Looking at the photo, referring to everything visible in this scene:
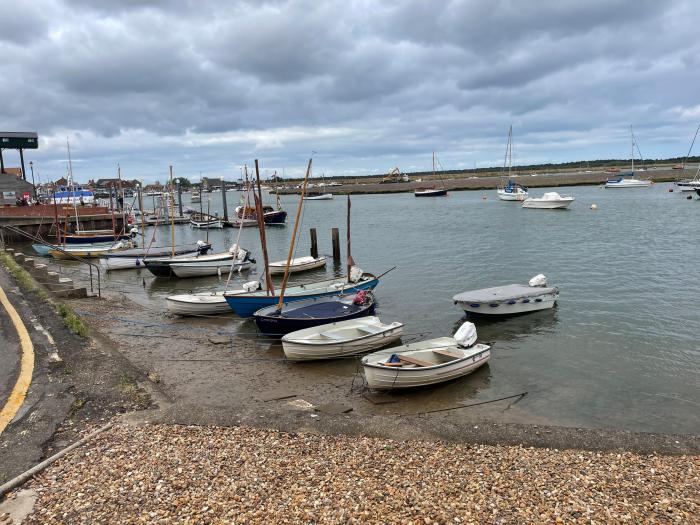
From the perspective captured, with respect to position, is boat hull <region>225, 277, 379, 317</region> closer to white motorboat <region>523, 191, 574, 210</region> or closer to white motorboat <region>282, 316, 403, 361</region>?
white motorboat <region>282, 316, 403, 361</region>

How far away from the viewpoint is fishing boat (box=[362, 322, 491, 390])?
14.3m

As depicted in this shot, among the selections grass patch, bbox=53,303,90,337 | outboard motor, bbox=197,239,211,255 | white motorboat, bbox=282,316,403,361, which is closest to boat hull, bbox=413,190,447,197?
outboard motor, bbox=197,239,211,255

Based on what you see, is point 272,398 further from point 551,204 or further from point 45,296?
point 551,204

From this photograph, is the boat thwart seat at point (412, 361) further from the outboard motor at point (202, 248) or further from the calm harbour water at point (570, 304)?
the outboard motor at point (202, 248)

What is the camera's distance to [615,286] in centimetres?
2855

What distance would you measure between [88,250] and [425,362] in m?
39.9

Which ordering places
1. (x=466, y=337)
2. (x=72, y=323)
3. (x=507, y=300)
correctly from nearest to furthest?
(x=72, y=323), (x=466, y=337), (x=507, y=300)

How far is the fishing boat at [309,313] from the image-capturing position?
63.7 feet

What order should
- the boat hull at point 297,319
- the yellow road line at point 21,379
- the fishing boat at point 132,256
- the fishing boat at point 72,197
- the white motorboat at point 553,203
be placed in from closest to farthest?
the yellow road line at point 21,379 → the boat hull at point 297,319 → the fishing boat at point 132,256 → the fishing boat at point 72,197 → the white motorboat at point 553,203

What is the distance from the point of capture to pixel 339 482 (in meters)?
7.63

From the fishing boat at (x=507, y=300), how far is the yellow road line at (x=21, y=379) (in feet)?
55.6

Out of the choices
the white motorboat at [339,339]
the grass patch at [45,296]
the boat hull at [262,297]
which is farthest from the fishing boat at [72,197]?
the white motorboat at [339,339]

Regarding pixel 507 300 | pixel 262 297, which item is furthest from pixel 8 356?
pixel 507 300

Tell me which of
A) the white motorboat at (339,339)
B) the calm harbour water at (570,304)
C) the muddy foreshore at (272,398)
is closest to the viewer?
the muddy foreshore at (272,398)
